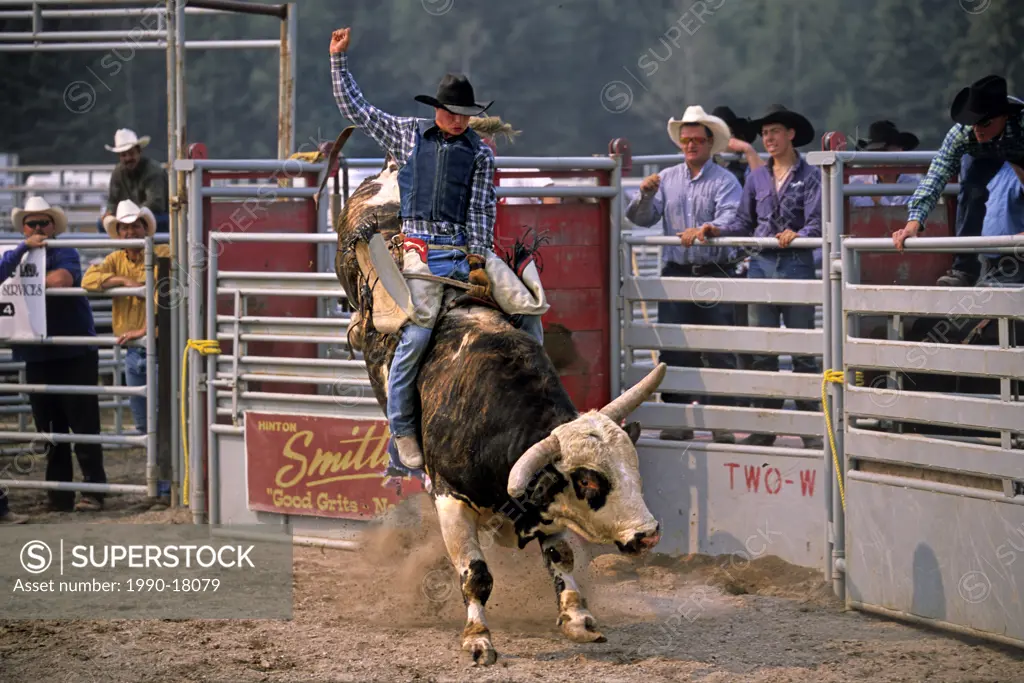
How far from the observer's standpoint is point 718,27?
76.1 feet

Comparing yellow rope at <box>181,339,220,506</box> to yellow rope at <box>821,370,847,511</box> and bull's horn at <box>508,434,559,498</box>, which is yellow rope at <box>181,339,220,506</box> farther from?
yellow rope at <box>821,370,847,511</box>

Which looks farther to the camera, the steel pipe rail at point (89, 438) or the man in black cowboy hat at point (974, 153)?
the steel pipe rail at point (89, 438)

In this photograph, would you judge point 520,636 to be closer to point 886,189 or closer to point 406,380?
point 406,380

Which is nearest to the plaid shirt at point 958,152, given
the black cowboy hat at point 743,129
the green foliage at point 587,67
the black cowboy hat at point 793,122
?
the black cowboy hat at point 793,122

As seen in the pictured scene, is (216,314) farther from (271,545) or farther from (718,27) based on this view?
(718,27)

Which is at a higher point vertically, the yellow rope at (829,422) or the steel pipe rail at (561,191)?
the steel pipe rail at (561,191)

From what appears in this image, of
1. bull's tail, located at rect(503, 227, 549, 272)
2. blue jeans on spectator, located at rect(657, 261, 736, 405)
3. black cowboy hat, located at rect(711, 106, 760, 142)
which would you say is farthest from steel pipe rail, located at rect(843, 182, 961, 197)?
black cowboy hat, located at rect(711, 106, 760, 142)

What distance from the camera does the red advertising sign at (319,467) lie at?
7.63 metres

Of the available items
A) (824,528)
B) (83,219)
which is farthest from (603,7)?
(824,528)

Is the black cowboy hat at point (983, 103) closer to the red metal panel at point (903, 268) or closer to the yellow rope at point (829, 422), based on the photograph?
the red metal panel at point (903, 268)

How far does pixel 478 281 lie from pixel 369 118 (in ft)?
3.96

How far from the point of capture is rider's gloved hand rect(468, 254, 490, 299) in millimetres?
6379

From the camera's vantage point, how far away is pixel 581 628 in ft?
18.9

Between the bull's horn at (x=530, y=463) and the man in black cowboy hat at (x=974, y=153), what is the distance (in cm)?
209
